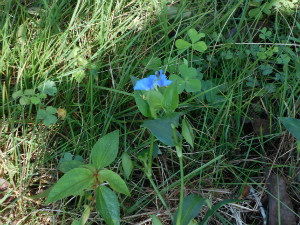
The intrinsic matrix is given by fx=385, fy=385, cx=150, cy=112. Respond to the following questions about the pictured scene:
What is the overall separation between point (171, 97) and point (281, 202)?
0.53 m

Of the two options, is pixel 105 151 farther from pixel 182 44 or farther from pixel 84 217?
pixel 182 44

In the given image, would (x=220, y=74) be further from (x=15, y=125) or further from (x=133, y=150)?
(x=15, y=125)

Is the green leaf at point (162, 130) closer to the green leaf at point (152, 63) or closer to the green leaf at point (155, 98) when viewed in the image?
the green leaf at point (155, 98)

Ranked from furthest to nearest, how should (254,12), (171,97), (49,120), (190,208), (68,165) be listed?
(254,12) < (49,120) < (68,165) < (190,208) < (171,97)

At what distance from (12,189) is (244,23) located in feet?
4.21

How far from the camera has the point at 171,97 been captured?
107 centimetres

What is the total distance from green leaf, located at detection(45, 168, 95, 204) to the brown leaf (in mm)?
619

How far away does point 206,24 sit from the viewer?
5.97ft

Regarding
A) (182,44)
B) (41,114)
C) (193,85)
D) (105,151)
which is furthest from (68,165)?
(182,44)

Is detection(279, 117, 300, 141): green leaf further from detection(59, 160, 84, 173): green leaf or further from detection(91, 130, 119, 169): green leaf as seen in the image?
detection(59, 160, 84, 173): green leaf

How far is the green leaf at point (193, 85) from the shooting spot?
148cm

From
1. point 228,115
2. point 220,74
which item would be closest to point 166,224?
point 228,115

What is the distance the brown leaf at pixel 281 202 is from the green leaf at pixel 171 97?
1.62 feet

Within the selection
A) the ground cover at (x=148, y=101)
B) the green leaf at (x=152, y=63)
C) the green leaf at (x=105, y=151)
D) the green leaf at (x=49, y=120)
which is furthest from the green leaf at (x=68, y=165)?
the green leaf at (x=152, y=63)
